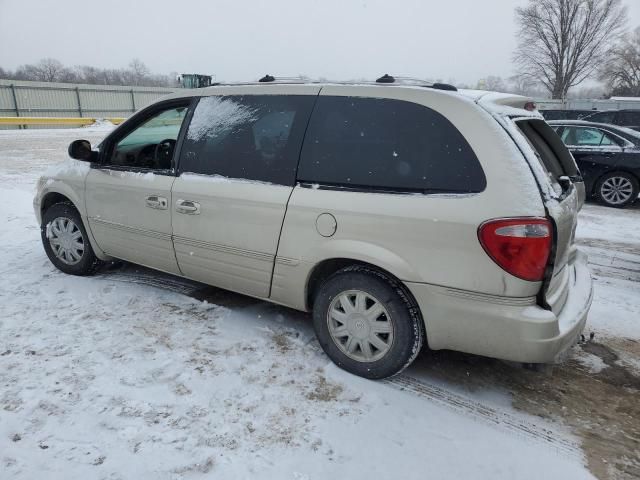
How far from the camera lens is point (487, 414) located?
107 inches

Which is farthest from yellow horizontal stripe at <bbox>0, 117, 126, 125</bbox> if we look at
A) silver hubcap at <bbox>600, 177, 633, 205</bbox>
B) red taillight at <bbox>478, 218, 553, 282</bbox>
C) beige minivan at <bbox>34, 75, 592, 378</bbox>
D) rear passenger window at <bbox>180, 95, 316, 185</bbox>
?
red taillight at <bbox>478, 218, 553, 282</bbox>

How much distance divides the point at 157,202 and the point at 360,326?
6.27 ft

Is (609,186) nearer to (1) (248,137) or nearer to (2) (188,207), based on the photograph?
(1) (248,137)

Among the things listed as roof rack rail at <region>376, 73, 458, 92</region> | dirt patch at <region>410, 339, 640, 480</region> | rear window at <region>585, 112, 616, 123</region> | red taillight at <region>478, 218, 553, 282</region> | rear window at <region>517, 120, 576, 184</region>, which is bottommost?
dirt patch at <region>410, 339, 640, 480</region>

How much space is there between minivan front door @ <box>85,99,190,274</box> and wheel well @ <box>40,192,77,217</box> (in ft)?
1.80

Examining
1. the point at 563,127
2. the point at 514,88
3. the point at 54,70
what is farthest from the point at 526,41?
the point at 54,70

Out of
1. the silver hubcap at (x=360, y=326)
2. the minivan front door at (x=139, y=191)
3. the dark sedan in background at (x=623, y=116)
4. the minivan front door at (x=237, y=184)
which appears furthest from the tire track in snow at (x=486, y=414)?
the dark sedan in background at (x=623, y=116)

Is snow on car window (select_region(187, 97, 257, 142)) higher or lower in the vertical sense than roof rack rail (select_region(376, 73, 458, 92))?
lower

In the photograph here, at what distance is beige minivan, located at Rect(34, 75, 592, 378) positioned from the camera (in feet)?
8.05

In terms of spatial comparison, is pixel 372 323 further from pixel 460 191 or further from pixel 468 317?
pixel 460 191

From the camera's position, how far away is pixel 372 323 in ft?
9.45

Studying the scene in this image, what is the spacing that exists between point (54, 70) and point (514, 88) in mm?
62200

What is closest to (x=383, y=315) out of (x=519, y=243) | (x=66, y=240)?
(x=519, y=243)

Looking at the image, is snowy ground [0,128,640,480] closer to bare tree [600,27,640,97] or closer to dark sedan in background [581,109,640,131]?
dark sedan in background [581,109,640,131]
